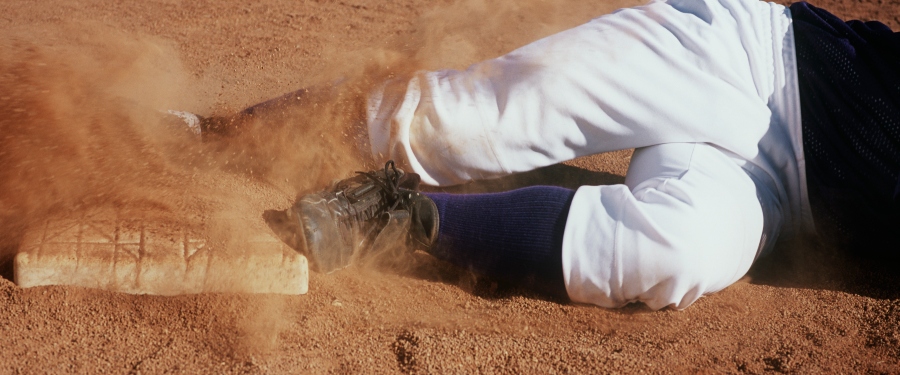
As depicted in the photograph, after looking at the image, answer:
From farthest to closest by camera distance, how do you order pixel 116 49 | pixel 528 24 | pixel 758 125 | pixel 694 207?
pixel 528 24
pixel 116 49
pixel 758 125
pixel 694 207

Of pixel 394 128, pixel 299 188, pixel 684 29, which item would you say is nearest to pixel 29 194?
pixel 299 188

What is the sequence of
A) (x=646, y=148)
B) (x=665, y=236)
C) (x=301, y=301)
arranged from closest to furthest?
(x=665, y=236), (x=301, y=301), (x=646, y=148)

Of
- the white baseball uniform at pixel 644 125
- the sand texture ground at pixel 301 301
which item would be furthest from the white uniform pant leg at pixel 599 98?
the sand texture ground at pixel 301 301

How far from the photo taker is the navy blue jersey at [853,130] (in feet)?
4.68

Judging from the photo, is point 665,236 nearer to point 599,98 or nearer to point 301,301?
point 599,98

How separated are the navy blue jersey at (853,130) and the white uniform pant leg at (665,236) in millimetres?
188

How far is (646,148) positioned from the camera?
1.57 metres

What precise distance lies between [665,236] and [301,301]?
72 cm

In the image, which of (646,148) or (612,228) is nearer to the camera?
(612,228)

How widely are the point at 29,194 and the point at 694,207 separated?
1.38 metres

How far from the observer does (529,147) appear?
5.15ft

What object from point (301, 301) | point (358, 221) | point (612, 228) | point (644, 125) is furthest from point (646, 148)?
point (301, 301)

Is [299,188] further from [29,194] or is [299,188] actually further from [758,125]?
[758,125]

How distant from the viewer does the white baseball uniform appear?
53.7 inches
